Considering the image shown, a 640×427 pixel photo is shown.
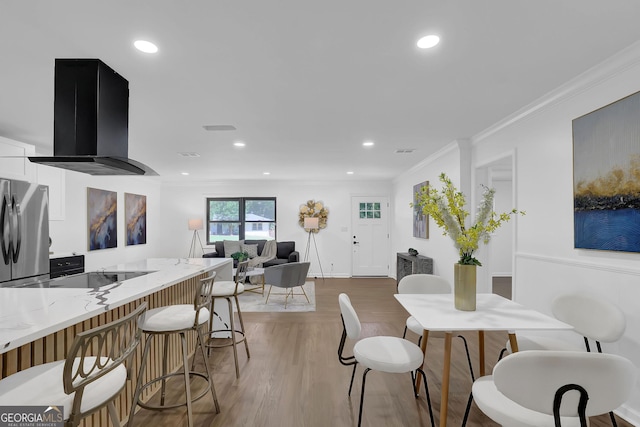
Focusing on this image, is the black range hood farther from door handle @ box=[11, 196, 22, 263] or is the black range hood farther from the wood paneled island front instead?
door handle @ box=[11, 196, 22, 263]

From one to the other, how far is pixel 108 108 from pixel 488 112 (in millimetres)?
3452

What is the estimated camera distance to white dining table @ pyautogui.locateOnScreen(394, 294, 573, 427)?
1854 mm

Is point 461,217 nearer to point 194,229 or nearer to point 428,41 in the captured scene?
point 428,41

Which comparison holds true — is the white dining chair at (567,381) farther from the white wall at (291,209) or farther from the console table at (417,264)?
the white wall at (291,209)

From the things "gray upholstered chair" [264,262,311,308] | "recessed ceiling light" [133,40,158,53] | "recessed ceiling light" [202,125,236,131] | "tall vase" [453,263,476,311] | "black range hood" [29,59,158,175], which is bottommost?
"gray upholstered chair" [264,262,311,308]

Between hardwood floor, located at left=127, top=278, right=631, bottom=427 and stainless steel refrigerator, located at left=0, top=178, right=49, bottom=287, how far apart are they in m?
2.48

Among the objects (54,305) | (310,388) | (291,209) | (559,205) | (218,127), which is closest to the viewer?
(54,305)

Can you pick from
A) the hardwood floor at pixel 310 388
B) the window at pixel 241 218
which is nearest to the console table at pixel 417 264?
the hardwood floor at pixel 310 388

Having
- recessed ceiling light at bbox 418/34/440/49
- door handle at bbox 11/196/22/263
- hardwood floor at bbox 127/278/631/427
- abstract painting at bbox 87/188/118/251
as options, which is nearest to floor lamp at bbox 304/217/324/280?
hardwood floor at bbox 127/278/631/427

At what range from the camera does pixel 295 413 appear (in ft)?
7.63

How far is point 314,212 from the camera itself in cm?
839

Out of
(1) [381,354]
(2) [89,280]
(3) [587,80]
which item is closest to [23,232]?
(2) [89,280]

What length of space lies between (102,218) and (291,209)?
4121mm

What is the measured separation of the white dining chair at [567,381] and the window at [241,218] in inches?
292
